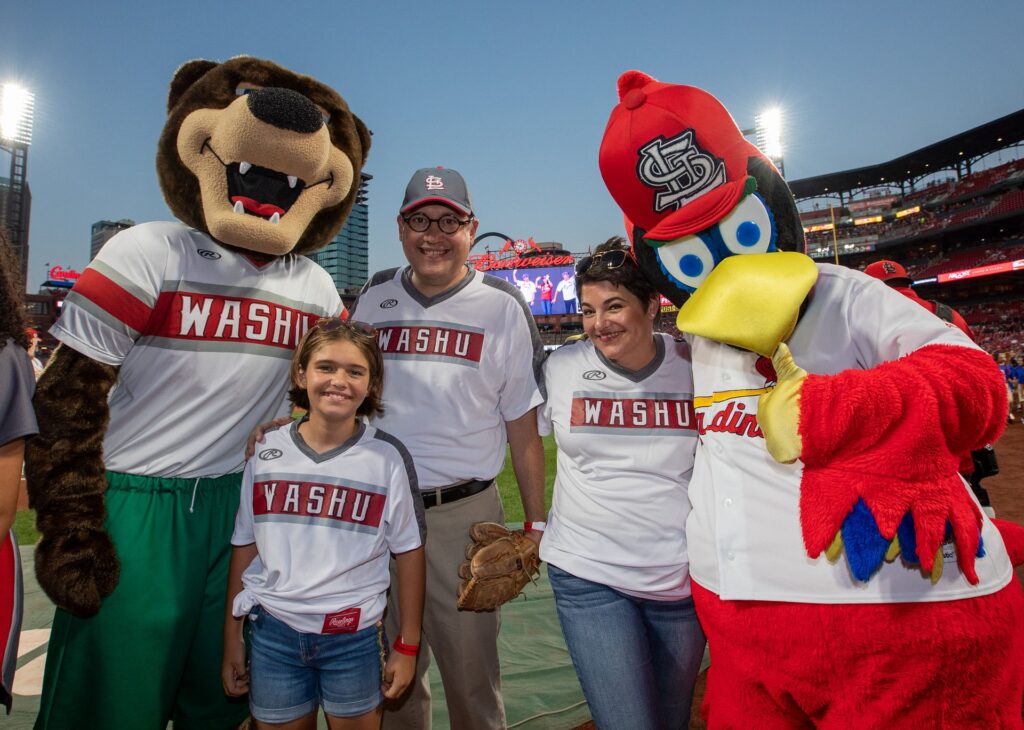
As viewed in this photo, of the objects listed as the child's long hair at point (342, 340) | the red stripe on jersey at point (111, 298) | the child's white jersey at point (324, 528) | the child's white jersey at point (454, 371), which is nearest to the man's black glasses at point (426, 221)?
the child's white jersey at point (454, 371)

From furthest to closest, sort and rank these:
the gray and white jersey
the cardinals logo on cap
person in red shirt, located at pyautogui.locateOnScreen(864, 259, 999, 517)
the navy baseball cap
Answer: person in red shirt, located at pyautogui.locateOnScreen(864, 259, 999, 517) → the navy baseball cap → the cardinals logo on cap → the gray and white jersey

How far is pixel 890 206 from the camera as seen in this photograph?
49438 millimetres

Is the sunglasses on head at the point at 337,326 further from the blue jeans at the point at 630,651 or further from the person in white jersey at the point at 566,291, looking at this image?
the person in white jersey at the point at 566,291

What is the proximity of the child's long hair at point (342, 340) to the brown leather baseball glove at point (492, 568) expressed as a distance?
0.65m

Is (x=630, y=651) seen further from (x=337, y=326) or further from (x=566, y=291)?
(x=566, y=291)

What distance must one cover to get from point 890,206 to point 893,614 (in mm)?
58086

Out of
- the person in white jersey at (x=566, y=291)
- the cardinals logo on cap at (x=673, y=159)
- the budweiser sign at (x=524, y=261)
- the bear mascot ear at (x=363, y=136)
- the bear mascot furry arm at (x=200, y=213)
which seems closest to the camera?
the cardinals logo on cap at (x=673, y=159)

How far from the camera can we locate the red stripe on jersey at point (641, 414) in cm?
205

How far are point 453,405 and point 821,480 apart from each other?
1.46 m

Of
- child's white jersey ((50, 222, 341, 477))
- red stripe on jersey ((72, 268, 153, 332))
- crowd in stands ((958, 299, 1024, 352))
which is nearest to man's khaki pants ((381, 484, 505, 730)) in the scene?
child's white jersey ((50, 222, 341, 477))

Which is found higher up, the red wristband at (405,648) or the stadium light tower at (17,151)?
the stadium light tower at (17,151)

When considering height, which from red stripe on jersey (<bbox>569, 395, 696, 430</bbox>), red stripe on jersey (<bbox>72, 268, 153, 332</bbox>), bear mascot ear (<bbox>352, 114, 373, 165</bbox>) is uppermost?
bear mascot ear (<bbox>352, 114, 373, 165</bbox>)

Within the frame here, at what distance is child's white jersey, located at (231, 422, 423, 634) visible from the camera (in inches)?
75.4

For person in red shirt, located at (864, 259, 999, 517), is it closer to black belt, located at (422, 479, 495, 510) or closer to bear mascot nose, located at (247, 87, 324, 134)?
black belt, located at (422, 479, 495, 510)
